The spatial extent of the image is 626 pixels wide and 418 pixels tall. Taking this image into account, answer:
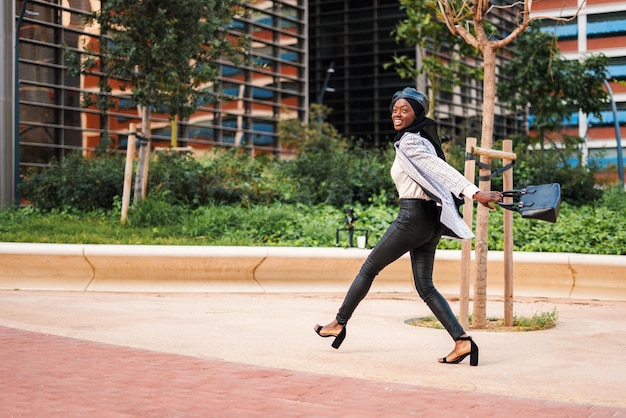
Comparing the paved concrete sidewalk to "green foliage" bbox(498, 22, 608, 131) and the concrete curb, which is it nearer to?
→ the concrete curb

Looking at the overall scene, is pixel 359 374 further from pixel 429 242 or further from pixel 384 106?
pixel 384 106

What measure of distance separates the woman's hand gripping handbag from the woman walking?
1.11 feet

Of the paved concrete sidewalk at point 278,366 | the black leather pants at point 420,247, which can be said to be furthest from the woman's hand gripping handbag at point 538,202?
the paved concrete sidewalk at point 278,366

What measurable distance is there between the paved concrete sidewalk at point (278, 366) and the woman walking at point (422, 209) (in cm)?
41

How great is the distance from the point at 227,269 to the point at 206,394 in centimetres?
638

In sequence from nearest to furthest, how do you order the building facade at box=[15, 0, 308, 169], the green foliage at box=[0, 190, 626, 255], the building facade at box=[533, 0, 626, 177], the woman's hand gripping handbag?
the woman's hand gripping handbag, the green foliage at box=[0, 190, 626, 255], the building facade at box=[15, 0, 308, 169], the building facade at box=[533, 0, 626, 177]

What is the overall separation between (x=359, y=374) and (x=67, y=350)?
7.20ft

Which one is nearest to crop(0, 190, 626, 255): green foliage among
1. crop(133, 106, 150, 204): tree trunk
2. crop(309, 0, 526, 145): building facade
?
crop(133, 106, 150, 204): tree trunk

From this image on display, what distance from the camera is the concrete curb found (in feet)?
37.3

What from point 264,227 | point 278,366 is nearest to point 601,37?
point 264,227

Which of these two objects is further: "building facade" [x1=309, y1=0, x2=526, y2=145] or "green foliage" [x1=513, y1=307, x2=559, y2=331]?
"building facade" [x1=309, y1=0, x2=526, y2=145]

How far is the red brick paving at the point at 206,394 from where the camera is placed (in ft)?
16.2

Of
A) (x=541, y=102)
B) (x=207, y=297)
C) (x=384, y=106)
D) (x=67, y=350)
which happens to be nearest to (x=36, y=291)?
(x=207, y=297)

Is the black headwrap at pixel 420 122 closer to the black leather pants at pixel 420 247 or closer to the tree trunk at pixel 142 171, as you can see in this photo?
the black leather pants at pixel 420 247
